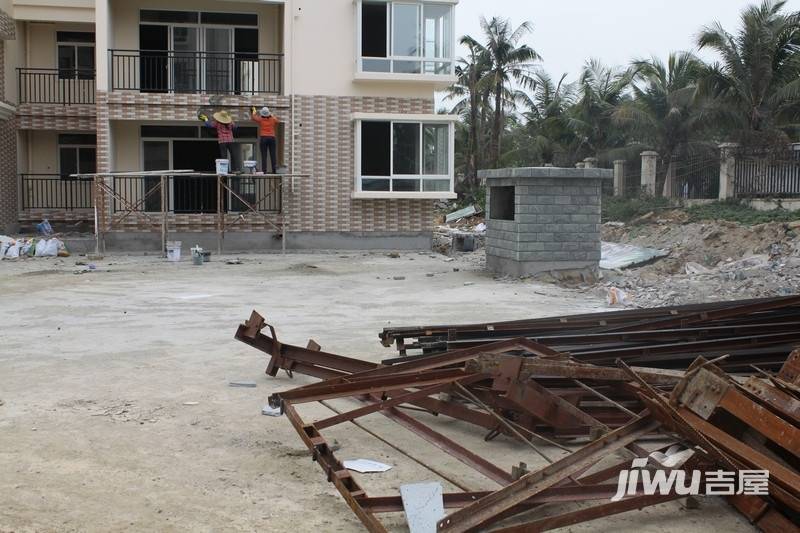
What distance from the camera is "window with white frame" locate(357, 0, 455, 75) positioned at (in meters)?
21.8

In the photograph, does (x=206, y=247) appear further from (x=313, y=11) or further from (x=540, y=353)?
(x=540, y=353)

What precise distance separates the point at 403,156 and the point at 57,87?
10.0m

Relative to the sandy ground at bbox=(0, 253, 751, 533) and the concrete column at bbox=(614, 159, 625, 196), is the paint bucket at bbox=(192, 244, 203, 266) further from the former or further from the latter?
the concrete column at bbox=(614, 159, 625, 196)

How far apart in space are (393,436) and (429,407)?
0.28 m

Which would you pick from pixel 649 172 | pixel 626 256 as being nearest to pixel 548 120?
pixel 649 172

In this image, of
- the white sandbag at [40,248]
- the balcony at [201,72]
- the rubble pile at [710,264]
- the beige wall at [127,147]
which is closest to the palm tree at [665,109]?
the rubble pile at [710,264]

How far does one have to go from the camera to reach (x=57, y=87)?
23.8 m

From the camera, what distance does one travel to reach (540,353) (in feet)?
18.4

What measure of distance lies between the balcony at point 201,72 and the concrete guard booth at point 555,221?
34.6 feet

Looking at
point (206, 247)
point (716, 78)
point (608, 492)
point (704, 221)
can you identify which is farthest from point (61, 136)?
point (608, 492)

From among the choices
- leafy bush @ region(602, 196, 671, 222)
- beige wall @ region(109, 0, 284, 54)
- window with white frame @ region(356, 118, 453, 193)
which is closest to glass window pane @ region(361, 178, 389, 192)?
window with white frame @ region(356, 118, 453, 193)

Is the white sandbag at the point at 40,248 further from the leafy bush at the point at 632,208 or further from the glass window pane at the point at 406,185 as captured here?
the leafy bush at the point at 632,208

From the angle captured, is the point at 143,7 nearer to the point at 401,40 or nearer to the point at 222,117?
the point at 222,117

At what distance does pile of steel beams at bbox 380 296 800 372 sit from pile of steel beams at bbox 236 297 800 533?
18mm
